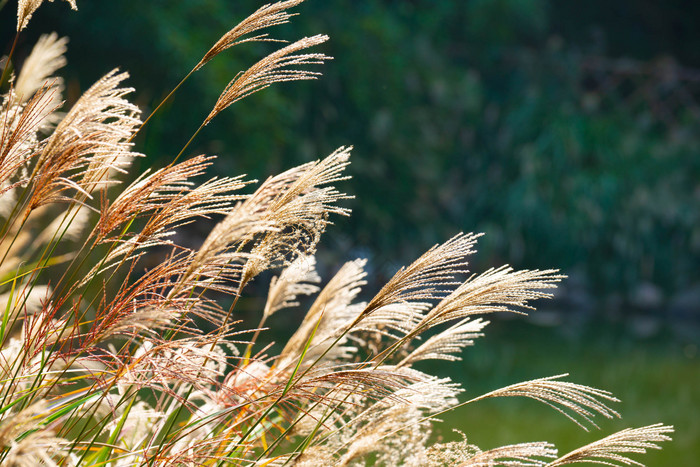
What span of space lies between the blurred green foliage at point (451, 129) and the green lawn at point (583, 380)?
203 centimetres

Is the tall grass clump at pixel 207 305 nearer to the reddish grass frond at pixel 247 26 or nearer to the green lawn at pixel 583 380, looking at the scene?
the reddish grass frond at pixel 247 26

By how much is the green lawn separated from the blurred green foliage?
2.03 meters

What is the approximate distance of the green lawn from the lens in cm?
533

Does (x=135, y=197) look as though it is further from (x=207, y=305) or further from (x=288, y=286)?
(x=288, y=286)

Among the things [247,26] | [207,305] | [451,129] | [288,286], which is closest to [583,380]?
[288,286]

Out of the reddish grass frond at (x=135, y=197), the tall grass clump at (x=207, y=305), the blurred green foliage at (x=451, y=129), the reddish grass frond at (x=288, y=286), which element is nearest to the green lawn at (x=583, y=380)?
the blurred green foliage at (x=451, y=129)

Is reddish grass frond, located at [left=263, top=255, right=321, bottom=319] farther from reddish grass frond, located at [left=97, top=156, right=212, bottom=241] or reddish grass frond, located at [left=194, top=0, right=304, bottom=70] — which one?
reddish grass frond, located at [left=194, top=0, right=304, bottom=70]

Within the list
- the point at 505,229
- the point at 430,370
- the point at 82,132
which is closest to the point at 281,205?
the point at 82,132

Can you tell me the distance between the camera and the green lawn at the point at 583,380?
5.33m

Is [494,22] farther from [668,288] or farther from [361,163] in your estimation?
[668,288]

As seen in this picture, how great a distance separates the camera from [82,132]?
3.97 ft

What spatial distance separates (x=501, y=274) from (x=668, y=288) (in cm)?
1343

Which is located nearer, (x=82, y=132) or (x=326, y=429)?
(x=82, y=132)

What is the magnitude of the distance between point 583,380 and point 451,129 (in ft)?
23.7
